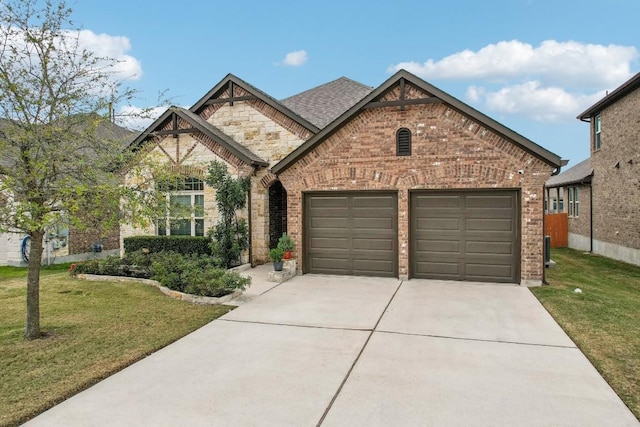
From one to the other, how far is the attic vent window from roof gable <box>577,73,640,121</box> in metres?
9.59

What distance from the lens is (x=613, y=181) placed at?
17.1 m

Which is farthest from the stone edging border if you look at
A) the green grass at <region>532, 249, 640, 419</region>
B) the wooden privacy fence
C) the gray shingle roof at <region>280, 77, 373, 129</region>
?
the wooden privacy fence

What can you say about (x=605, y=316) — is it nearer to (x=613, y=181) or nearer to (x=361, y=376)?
(x=361, y=376)

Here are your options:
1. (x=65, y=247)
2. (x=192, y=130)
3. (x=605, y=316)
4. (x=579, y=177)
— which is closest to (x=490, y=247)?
(x=605, y=316)

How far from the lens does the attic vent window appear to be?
1080cm

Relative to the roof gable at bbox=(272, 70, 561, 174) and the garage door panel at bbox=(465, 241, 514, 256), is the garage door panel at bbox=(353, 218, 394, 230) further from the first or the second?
the roof gable at bbox=(272, 70, 561, 174)

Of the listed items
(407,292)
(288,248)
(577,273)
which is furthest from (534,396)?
(577,273)

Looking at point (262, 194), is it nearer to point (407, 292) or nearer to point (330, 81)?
point (407, 292)

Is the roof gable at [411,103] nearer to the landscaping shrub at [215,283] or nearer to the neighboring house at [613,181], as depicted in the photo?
the landscaping shrub at [215,283]

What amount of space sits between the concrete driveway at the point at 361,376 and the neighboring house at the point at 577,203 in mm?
15244

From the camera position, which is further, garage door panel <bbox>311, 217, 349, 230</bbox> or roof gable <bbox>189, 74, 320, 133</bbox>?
roof gable <bbox>189, 74, 320, 133</bbox>

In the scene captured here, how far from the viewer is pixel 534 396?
4.53 m

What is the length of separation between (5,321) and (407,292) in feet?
26.8

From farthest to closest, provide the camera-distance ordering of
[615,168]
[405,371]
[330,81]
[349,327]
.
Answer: [330,81] < [615,168] < [349,327] < [405,371]
